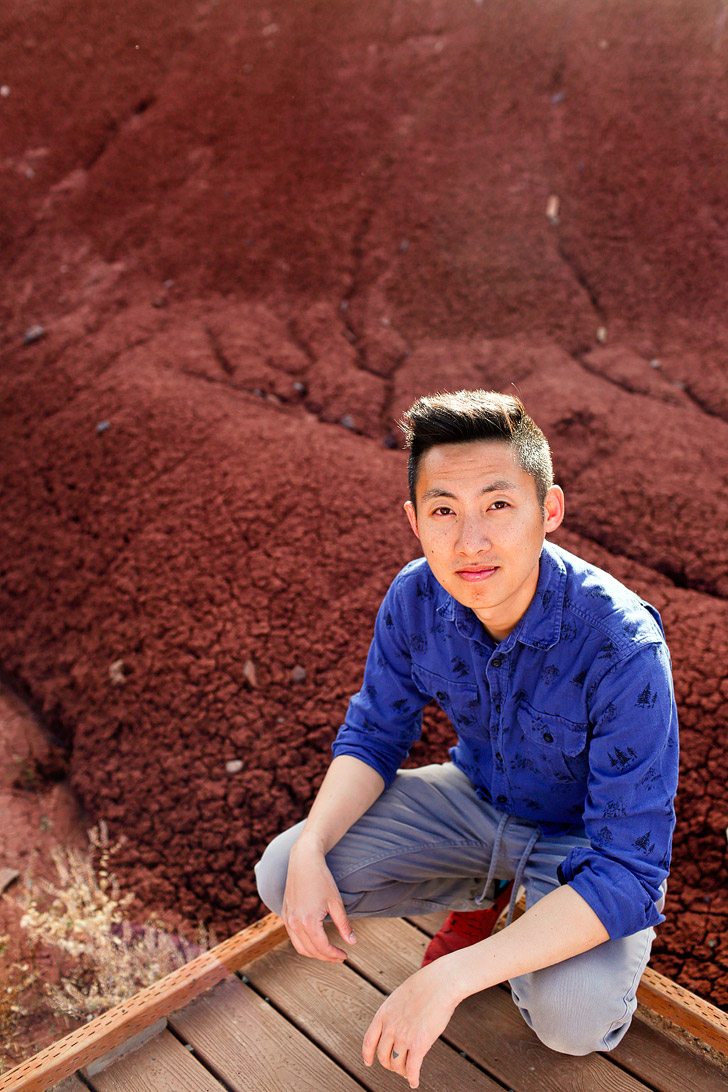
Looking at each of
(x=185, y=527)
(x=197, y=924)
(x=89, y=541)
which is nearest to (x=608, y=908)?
(x=197, y=924)

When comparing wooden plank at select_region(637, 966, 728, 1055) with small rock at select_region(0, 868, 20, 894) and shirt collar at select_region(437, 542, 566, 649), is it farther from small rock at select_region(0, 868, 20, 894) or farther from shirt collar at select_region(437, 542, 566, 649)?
small rock at select_region(0, 868, 20, 894)

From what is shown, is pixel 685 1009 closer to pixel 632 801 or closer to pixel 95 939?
pixel 632 801

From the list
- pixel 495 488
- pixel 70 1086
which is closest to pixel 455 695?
pixel 495 488

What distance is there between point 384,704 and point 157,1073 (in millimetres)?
692

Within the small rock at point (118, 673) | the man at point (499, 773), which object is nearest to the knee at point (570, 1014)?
the man at point (499, 773)

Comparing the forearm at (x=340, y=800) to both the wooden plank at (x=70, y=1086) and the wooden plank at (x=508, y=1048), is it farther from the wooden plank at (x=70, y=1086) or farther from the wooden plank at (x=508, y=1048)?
the wooden plank at (x=70, y=1086)

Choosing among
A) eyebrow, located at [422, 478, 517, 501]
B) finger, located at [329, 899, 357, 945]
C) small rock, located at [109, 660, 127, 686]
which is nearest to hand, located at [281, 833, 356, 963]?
finger, located at [329, 899, 357, 945]

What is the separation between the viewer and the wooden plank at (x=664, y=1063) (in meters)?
1.28

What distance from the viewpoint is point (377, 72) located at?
4109 mm

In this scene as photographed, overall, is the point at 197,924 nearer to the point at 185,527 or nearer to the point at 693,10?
the point at 185,527

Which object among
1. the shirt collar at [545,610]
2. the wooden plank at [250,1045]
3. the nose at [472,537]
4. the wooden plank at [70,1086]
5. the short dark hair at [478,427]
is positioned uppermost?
the short dark hair at [478,427]

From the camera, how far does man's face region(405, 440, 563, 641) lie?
1152 millimetres

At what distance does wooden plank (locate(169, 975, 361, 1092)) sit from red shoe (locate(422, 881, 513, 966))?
23 centimetres

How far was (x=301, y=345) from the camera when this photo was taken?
3.38 metres
